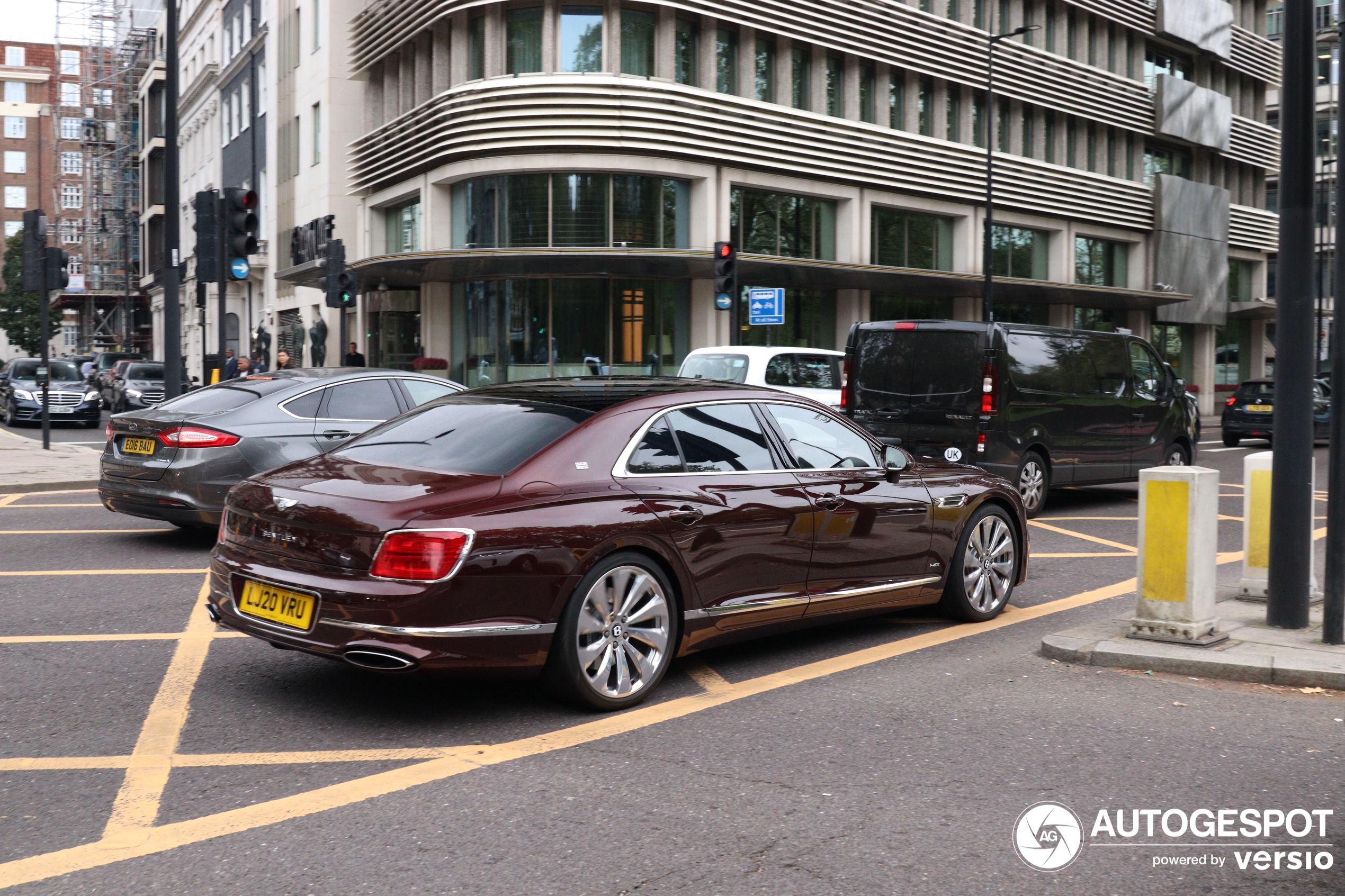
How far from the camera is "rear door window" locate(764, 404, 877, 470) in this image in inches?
253

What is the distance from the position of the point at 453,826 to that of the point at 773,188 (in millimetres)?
27283

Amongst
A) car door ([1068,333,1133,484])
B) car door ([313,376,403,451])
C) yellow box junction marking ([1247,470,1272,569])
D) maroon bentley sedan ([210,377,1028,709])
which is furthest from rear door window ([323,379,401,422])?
car door ([1068,333,1133,484])

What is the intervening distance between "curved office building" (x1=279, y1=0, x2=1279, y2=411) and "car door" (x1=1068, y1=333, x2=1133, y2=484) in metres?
14.4

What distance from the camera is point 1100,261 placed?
40500 mm

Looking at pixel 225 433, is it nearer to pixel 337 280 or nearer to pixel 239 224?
pixel 239 224

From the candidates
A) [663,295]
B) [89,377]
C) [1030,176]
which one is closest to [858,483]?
[663,295]

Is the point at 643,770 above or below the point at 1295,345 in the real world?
below

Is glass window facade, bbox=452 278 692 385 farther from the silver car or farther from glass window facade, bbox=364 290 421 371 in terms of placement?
the silver car

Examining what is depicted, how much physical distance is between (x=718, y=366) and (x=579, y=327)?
41.1 ft

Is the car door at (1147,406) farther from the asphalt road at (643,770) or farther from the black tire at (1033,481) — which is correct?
the asphalt road at (643,770)

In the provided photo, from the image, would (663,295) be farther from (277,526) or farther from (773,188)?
(277,526)

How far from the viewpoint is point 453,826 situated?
3984mm

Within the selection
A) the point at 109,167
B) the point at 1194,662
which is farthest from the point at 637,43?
the point at 109,167

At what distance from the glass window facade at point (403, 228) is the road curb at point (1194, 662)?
25673 millimetres
